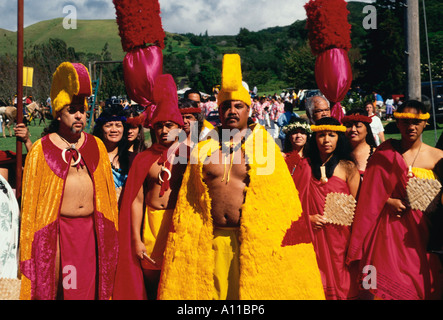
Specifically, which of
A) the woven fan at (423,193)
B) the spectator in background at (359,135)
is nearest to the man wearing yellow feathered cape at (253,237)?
the woven fan at (423,193)

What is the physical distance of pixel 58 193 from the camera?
394 cm

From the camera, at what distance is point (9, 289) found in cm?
382

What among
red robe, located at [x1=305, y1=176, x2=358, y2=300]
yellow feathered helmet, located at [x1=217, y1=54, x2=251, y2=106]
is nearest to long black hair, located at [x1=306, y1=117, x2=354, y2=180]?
red robe, located at [x1=305, y1=176, x2=358, y2=300]

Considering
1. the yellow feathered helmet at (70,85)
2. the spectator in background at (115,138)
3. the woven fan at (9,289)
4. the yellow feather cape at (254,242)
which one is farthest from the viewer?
the spectator in background at (115,138)

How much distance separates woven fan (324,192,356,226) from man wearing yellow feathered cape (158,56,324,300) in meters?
0.64

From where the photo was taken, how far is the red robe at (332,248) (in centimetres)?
419

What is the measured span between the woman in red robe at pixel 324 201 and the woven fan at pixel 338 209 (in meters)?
0.03

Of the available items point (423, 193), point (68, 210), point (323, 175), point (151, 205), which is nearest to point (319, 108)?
point (323, 175)

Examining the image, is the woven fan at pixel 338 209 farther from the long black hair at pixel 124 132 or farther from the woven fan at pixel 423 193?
the long black hair at pixel 124 132

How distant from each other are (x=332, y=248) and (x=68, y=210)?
231 centimetres

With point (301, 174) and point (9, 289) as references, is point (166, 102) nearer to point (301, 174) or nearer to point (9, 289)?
point (301, 174)

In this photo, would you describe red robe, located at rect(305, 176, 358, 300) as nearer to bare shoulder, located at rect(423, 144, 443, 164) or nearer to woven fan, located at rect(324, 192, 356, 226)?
woven fan, located at rect(324, 192, 356, 226)

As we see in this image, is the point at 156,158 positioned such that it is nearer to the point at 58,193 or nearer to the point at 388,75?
the point at 58,193
